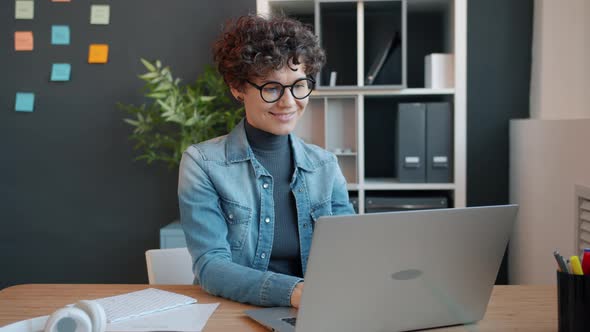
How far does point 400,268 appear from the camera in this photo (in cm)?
109

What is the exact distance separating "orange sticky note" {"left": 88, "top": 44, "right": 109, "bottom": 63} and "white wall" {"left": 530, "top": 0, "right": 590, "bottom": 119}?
218cm

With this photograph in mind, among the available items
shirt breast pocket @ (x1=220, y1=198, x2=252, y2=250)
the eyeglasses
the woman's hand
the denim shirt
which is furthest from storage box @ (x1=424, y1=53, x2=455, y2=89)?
the woman's hand

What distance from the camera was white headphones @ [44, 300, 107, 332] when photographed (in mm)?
1119

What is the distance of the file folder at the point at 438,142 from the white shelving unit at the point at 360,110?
0.03 meters

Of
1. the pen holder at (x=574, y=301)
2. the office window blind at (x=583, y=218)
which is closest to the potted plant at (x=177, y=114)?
the office window blind at (x=583, y=218)

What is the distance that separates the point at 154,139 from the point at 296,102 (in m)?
2.12

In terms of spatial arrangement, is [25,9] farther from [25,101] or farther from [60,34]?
[25,101]

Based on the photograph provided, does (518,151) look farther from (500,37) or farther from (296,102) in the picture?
(296,102)

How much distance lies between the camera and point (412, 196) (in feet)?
10.7

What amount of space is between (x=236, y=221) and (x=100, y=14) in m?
2.37

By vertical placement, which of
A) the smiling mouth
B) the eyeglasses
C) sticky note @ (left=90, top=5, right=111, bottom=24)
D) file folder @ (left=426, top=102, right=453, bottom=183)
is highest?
sticky note @ (left=90, top=5, right=111, bottom=24)

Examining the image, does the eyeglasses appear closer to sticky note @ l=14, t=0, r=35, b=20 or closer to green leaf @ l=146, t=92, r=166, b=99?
green leaf @ l=146, t=92, r=166, b=99

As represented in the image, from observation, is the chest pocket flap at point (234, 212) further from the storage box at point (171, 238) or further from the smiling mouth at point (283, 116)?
the storage box at point (171, 238)

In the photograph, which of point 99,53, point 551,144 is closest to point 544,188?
point 551,144
